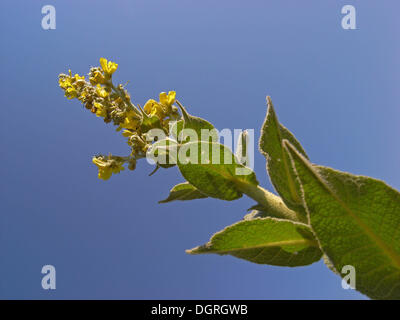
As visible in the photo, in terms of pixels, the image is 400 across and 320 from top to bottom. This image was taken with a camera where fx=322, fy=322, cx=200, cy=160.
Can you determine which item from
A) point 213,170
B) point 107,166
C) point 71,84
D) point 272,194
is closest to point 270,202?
point 272,194

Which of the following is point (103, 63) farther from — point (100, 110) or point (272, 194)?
point (272, 194)

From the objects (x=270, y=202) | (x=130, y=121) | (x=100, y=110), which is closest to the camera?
(x=270, y=202)

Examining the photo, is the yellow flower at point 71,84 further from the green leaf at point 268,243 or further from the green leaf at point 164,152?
the green leaf at point 268,243

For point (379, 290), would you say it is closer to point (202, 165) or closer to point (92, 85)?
point (202, 165)

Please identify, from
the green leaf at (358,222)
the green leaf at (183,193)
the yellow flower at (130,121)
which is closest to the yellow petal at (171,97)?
the yellow flower at (130,121)

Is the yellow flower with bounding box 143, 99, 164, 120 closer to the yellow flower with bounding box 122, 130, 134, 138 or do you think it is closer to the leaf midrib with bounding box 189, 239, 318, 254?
the yellow flower with bounding box 122, 130, 134, 138

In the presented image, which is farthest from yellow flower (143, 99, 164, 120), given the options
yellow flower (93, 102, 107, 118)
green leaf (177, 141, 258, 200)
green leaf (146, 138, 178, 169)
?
green leaf (177, 141, 258, 200)

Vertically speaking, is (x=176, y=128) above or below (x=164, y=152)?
above
